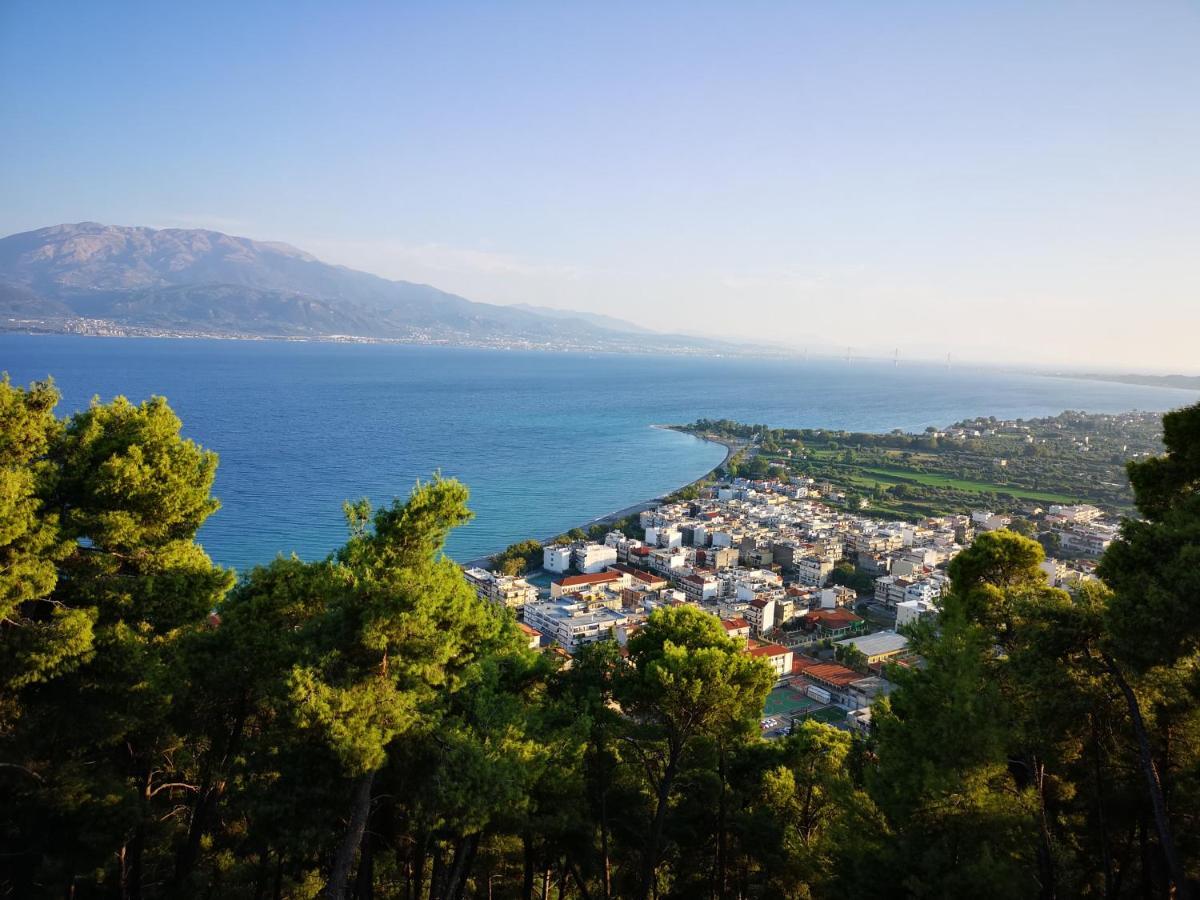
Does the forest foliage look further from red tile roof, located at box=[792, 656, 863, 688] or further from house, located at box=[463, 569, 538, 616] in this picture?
house, located at box=[463, 569, 538, 616]

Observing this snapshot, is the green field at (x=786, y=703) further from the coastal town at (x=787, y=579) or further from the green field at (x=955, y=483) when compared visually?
the green field at (x=955, y=483)

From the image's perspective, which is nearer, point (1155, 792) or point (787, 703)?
point (1155, 792)

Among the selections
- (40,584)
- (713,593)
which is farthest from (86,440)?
(713,593)

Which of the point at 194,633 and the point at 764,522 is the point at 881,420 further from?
the point at 194,633

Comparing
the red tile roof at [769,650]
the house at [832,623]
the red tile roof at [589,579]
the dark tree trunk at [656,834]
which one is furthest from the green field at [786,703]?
the dark tree trunk at [656,834]

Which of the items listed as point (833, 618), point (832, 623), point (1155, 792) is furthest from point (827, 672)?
point (1155, 792)

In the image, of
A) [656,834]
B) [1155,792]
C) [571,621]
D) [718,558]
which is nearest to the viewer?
[1155,792]

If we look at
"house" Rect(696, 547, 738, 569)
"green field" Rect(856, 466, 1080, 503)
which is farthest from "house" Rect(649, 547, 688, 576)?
"green field" Rect(856, 466, 1080, 503)

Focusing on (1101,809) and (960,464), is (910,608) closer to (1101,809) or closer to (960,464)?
(1101,809)
